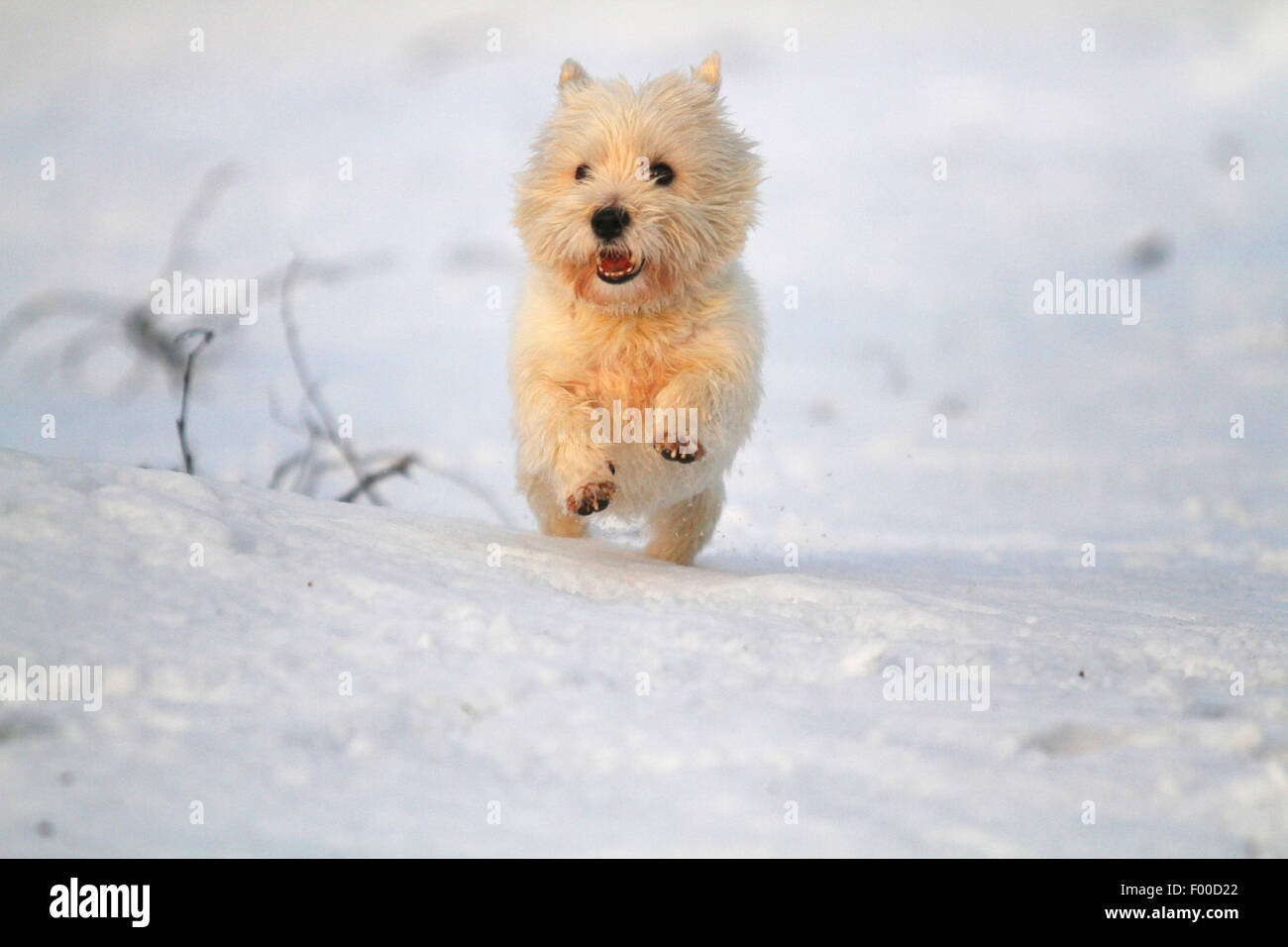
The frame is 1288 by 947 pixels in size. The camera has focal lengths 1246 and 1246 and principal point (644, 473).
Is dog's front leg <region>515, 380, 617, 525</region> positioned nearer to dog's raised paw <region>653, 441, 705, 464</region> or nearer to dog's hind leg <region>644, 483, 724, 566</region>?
dog's raised paw <region>653, 441, 705, 464</region>

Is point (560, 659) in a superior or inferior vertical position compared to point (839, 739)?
superior

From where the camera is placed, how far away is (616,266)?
4277 millimetres

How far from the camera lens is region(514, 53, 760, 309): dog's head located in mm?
4238

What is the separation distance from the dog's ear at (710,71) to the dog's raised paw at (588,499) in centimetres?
178

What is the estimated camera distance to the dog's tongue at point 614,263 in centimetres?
425

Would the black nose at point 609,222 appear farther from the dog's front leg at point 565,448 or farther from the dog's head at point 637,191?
the dog's front leg at point 565,448

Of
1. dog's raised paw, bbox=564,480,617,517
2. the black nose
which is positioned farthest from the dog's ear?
dog's raised paw, bbox=564,480,617,517

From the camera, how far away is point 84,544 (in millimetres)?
3037

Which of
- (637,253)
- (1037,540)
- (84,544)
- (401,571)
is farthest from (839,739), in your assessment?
(1037,540)

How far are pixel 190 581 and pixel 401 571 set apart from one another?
59cm

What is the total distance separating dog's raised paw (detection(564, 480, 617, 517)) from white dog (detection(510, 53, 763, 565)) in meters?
0.01

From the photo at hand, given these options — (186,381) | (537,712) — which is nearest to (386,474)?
(186,381)

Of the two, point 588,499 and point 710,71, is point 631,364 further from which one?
point 710,71
